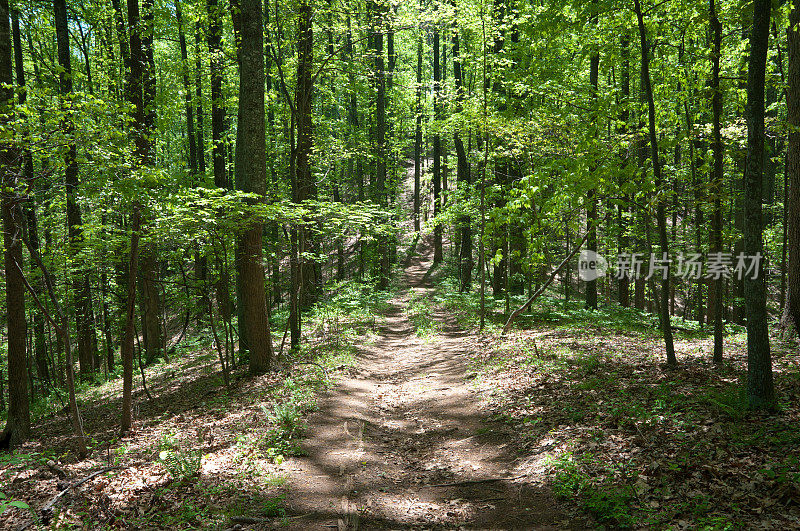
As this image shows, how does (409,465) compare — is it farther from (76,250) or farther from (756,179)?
(76,250)

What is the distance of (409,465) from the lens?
565 centimetres

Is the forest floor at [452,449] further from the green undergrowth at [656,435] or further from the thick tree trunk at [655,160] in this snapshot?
the thick tree trunk at [655,160]

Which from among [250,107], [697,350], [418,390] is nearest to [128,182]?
[250,107]

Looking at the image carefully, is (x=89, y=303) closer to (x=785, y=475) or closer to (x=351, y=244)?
(x=785, y=475)

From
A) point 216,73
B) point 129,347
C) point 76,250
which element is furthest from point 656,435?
point 216,73

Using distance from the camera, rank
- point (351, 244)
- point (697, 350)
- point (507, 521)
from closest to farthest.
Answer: point (507, 521) → point (697, 350) → point (351, 244)

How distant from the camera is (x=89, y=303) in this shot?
12.6 metres

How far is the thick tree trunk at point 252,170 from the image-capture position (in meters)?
8.95

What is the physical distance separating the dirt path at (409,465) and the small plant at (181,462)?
1079 mm

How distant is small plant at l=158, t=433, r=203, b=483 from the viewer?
5.02 m

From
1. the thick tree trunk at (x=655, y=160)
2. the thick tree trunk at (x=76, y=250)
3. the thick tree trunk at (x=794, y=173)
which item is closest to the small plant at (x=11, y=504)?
the thick tree trunk at (x=76, y=250)

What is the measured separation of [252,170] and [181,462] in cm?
596

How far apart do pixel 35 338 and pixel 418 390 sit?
1348 centimetres

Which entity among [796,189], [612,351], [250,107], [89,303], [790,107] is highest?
[250,107]
